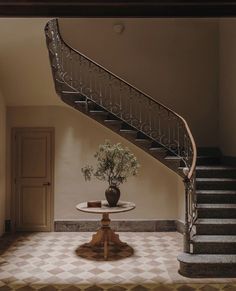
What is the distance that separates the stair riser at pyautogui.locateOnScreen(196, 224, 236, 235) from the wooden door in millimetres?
3098

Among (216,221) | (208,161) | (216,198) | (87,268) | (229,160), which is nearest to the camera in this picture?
(87,268)

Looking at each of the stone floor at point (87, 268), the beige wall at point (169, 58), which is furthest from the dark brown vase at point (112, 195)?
the beige wall at point (169, 58)

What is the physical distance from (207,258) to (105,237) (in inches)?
59.5

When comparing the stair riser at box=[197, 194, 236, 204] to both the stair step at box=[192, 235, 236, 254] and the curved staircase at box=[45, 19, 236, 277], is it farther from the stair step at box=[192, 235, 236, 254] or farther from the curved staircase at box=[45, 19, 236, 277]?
the stair step at box=[192, 235, 236, 254]

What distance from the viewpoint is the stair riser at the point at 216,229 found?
512 centimetres

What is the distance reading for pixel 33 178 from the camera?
701cm

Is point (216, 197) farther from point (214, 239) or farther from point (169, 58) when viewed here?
point (169, 58)

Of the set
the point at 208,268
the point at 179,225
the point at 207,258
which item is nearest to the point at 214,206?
the point at 207,258

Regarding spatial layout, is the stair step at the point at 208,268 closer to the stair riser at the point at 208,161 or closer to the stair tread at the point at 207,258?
the stair tread at the point at 207,258

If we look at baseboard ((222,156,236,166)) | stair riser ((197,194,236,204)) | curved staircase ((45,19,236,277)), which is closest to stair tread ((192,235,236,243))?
curved staircase ((45,19,236,277))

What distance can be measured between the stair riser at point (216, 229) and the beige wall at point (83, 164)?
191cm

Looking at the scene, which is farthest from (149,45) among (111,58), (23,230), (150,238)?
(23,230)
